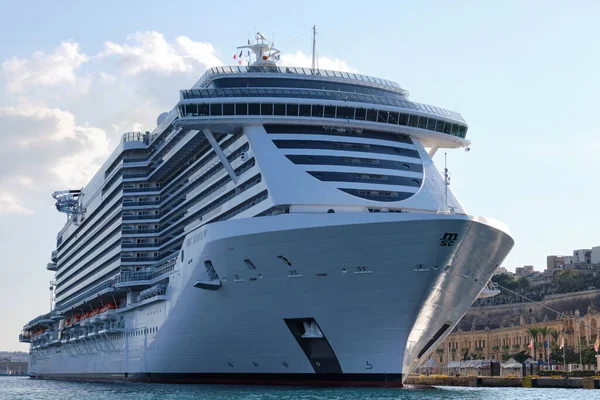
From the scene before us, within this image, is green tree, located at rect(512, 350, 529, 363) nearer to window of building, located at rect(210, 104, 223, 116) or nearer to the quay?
the quay

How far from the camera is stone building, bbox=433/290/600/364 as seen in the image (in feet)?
338

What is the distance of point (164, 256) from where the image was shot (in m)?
50.2

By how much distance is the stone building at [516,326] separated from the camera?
103125mm

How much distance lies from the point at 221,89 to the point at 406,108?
7657mm

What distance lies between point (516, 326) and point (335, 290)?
85302 millimetres

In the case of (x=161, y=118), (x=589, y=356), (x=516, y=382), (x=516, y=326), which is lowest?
(x=516, y=382)

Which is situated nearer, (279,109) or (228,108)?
(279,109)

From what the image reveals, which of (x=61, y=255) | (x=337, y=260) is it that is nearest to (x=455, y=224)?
(x=337, y=260)

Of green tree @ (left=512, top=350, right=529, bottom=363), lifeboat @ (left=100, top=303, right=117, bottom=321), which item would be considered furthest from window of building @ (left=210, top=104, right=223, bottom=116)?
green tree @ (left=512, top=350, right=529, bottom=363)

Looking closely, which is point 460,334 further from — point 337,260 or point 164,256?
point 337,260

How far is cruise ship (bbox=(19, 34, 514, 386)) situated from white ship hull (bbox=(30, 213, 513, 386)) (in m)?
0.05

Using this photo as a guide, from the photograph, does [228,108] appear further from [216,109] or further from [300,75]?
[300,75]

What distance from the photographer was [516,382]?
58.4m

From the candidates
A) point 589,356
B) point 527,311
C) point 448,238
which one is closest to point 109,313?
point 448,238
